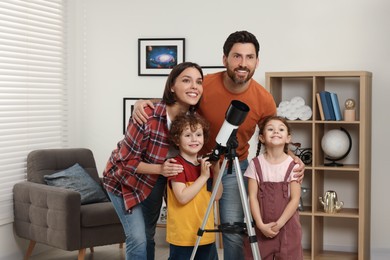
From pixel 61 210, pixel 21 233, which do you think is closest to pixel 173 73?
pixel 61 210

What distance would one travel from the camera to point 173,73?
3.23 meters

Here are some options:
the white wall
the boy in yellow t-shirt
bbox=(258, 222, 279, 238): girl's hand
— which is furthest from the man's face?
the white wall

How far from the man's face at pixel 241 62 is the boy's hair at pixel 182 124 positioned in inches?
10.1

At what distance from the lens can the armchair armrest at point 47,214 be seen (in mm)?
4805

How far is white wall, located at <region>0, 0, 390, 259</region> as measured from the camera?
546cm

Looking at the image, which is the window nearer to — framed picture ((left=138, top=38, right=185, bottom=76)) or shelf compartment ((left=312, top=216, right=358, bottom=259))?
framed picture ((left=138, top=38, right=185, bottom=76))

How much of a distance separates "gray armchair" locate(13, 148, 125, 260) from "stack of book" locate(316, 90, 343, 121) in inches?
68.6

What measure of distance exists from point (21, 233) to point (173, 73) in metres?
2.51

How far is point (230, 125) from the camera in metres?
3.09

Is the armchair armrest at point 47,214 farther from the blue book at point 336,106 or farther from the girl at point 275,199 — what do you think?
the blue book at point 336,106

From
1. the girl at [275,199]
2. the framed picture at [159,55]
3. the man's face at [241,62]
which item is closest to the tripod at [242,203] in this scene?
the girl at [275,199]

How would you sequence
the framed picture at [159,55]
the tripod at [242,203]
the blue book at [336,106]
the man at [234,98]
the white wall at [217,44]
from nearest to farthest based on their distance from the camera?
the tripod at [242,203] → the man at [234,98] → the blue book at [336,106] → the white wall at [217,44] → the framed picture at [159,55]

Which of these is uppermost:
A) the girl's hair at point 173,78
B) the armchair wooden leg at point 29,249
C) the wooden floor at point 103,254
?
the girl's hair at point 173,78

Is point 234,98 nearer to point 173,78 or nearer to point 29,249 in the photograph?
point 173,78
